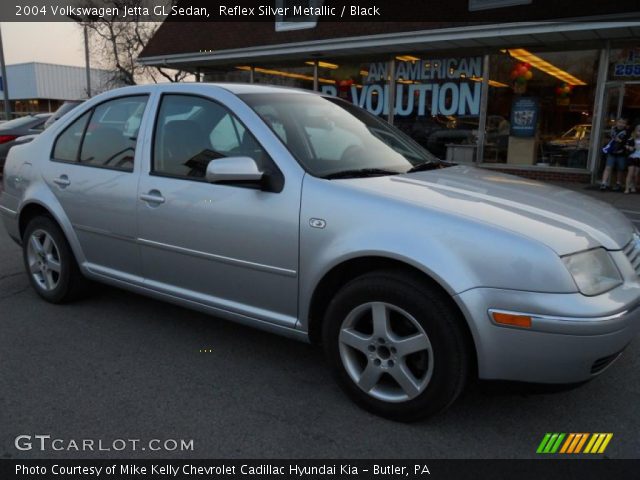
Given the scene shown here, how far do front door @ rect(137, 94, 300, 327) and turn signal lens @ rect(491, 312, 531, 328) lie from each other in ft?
3.40

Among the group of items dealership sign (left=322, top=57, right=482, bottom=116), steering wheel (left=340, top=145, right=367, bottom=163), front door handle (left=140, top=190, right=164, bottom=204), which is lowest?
front door handle (left=140, top=190, right=164, bottom=204)

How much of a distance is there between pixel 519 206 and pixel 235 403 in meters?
1.75

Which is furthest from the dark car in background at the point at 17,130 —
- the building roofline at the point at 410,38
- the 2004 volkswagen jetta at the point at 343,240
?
the 2004 volkswagen jetta at the point at 343,240

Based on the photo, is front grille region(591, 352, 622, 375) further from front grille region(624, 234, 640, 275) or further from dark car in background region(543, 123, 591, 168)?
dark car in background region(543, 123, 591, 168)

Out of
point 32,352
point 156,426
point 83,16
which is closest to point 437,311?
point 156,426

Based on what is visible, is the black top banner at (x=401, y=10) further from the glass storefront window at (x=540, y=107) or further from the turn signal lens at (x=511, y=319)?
the turn signal lens at (x=511, y=319)

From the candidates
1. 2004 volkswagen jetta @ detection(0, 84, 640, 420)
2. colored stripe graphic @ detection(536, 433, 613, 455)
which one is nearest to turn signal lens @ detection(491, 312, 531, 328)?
2004 volkswagen jetta @ detection(0, 84, 640, 420)

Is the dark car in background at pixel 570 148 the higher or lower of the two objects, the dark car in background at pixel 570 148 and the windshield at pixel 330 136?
the lower

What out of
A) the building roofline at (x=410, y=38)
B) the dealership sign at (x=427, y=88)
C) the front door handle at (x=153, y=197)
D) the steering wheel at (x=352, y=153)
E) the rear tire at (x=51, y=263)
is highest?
the building roofline at (x=410, y=38)

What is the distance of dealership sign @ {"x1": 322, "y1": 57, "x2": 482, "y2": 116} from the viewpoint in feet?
45.2

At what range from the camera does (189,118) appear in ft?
11.5

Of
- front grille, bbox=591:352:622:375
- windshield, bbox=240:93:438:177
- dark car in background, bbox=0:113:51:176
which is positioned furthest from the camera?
dark car in background, bbox=0:113:51:176

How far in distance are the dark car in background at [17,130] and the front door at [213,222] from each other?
9.82 meters

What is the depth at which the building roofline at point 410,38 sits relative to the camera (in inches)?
424
